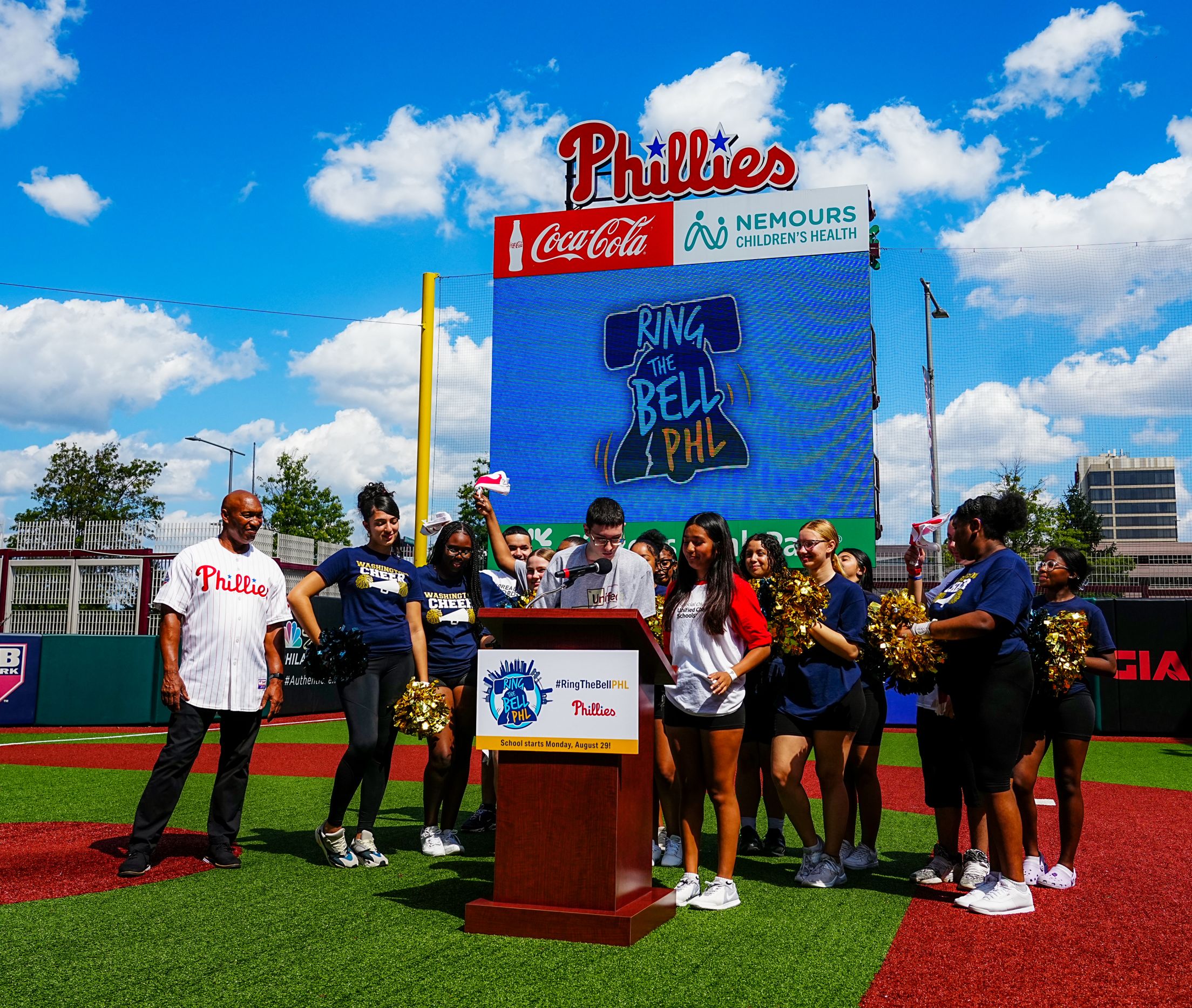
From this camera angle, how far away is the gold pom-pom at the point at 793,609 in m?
5.18

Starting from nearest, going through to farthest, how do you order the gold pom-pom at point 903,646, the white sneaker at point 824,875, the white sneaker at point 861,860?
the gold pom-pom at point 903,646 < the white sneaker at point 824,875 < the white sneaker at point 861,860

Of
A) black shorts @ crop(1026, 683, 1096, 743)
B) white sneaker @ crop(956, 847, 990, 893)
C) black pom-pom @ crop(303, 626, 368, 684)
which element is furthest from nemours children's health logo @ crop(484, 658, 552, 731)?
black shorts @ crop(1026, 683, 1096, 743)

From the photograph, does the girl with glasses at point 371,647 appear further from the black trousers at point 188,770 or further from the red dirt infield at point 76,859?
the red dirt infield at point 76,859

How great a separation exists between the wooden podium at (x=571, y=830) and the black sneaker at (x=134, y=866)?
207 cm

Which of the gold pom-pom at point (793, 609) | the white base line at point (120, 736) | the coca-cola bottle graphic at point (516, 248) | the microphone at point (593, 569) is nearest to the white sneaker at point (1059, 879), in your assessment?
the gold pom-pom at point (793, 609)

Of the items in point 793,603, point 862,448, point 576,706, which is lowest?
point 576,706

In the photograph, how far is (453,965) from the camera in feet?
11.7

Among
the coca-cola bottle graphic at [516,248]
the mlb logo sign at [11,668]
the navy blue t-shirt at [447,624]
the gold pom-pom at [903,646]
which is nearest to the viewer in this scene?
the gold pom-pom at [903,646]

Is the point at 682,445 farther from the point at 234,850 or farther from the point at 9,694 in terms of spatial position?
the point at 234,850

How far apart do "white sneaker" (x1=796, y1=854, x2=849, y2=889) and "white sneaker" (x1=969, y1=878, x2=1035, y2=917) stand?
722 millimetres

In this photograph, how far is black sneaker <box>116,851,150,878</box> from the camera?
5.03 metres

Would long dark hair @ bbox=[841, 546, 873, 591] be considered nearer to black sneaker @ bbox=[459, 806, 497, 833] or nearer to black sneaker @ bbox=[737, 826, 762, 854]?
black sneaker @ bbox=[737, 826, 762, 854]

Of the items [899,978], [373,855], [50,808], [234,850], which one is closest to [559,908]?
[899,978]

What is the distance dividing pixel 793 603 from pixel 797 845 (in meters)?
2.24
